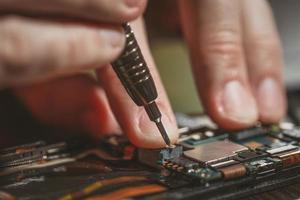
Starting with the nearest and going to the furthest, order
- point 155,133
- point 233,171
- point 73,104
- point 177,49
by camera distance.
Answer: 1. point 233,171
2. point 155,133
3. point 73,104
4. point 177,49

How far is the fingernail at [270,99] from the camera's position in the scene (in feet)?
3.42

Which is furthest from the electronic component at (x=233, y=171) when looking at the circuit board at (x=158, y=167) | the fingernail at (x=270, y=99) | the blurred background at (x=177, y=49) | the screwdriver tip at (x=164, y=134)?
the blurred background at (x=177, y=49)

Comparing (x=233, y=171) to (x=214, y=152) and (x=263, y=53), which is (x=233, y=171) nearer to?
(x=214, y=152)

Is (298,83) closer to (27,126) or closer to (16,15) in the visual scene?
(27,126)

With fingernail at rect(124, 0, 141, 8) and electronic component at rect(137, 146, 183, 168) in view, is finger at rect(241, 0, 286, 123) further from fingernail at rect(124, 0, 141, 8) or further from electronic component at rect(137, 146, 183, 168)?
fingernail at rect(124, 0, 141, 8)

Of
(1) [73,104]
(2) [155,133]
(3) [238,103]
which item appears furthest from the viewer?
(1) [73,104]

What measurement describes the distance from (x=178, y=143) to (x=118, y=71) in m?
0.17

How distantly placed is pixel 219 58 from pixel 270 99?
15 cm

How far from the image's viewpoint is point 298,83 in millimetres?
1513

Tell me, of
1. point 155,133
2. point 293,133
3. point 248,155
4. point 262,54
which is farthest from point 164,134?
point 262,54

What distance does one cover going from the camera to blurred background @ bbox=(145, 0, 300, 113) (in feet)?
4.96

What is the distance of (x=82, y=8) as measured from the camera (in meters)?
0.59

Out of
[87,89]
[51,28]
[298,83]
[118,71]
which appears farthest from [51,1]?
[298,83]

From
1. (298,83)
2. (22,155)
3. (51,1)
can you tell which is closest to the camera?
(51,1)
